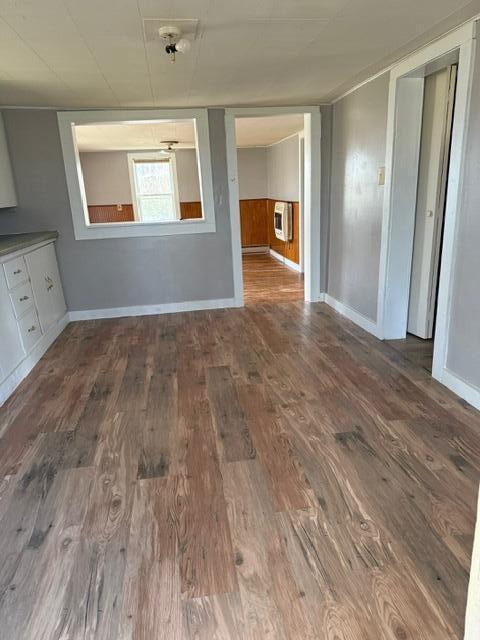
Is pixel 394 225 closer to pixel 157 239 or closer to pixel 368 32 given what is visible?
pixel 368 32

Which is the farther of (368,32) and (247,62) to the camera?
(247,62)

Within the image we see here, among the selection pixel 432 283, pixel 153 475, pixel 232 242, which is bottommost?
pixel 153 475

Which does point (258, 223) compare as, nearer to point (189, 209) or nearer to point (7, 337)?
point (189, 209)

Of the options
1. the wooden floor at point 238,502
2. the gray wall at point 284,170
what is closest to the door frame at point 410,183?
the wooden floor at point 238,502

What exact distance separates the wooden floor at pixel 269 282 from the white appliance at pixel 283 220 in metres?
0.53

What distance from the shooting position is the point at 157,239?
4.34 meters

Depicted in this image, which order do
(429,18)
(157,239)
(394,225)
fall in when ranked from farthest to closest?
(157,239), (394,225), (429,18)

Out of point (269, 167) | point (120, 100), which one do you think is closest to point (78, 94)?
point (120, 100)

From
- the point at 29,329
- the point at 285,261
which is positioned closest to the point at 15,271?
the point at 29,329

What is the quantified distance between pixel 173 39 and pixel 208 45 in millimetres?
248

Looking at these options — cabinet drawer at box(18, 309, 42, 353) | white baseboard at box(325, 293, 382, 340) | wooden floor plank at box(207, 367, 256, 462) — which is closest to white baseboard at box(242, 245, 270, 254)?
white baseboard at box(325, 293, 382, 340)

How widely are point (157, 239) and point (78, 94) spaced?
150cm

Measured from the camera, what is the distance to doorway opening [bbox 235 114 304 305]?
5.32 m

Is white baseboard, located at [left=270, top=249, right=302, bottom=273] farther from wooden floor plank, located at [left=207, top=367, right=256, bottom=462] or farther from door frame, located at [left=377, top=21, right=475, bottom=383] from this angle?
wooden floor plank, located at [left=207, top=367, right=256, bottom=462]
